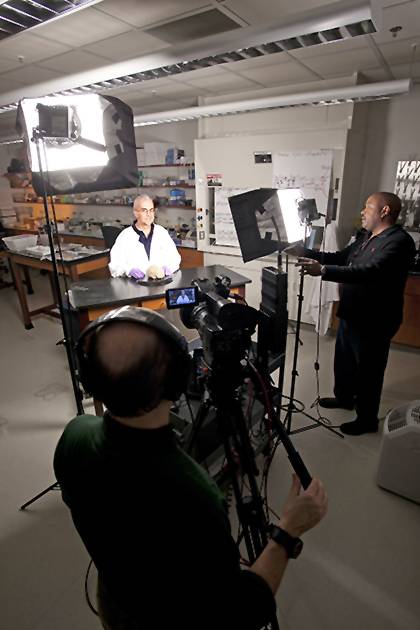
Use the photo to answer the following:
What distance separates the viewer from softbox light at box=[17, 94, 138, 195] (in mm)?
1608

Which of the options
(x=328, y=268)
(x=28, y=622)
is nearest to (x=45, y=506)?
(x=28, y=622)

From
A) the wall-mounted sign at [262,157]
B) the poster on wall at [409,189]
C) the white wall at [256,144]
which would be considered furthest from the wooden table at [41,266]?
the poster on wall at [409,189]

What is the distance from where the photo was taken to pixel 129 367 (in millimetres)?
604

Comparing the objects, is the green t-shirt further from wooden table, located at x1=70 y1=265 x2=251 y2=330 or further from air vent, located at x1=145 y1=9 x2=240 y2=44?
air vent, located at x1=145 y1=9 x2=240 y2=44

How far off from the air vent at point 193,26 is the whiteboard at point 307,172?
1543 millimetres

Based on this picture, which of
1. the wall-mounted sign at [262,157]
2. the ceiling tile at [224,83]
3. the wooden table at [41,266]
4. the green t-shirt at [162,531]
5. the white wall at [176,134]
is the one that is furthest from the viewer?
the white wall at [176,134]

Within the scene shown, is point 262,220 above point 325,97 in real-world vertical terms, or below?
below

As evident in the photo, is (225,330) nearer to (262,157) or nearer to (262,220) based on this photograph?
(262,220)

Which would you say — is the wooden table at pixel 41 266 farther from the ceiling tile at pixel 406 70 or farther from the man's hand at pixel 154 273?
the ceiling tile at pixel 406 70

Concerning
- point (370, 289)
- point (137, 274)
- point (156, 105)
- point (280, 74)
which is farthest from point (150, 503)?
point (156, 105)

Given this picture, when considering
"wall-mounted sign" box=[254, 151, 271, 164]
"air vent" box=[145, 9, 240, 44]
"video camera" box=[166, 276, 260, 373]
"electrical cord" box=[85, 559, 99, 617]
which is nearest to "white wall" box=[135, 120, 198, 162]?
"wall-mounted sign" box=[254, 151, 271, 164]

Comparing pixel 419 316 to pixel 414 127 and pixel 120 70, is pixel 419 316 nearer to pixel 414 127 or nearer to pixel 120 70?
pixel 414 127

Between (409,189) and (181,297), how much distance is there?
3315 millimetres

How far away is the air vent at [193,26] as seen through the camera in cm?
202
